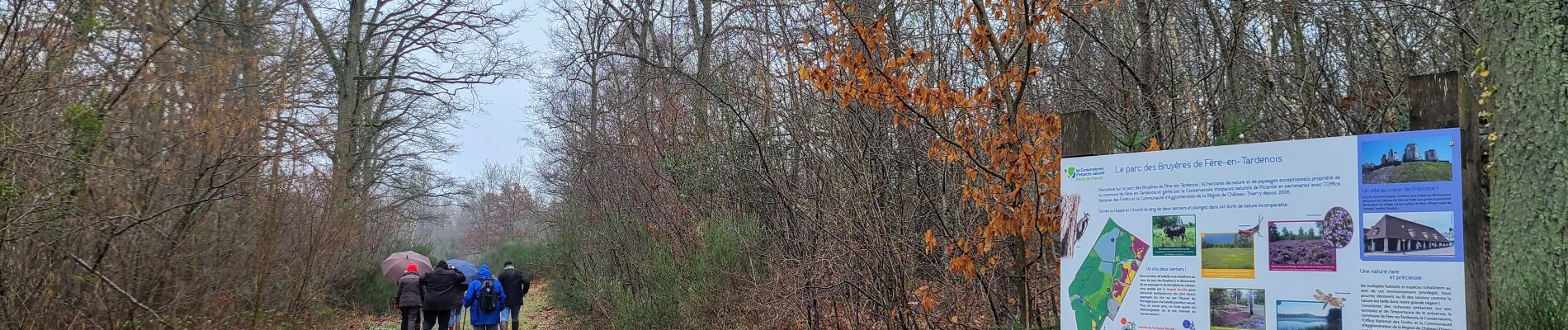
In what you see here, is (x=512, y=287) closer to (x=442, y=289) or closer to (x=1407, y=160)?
(x=442, y=289)

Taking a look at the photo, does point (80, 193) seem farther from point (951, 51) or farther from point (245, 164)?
point (951, 51)

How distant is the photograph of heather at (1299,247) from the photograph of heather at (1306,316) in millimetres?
127

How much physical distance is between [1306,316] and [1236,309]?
0.75 ft

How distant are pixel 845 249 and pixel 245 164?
19.5 feet

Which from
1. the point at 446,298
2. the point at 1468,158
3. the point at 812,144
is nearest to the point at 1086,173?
→ the point at 1468,158

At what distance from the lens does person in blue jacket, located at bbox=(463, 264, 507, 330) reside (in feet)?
43.9

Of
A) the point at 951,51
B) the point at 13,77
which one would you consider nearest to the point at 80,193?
the point at 13,77

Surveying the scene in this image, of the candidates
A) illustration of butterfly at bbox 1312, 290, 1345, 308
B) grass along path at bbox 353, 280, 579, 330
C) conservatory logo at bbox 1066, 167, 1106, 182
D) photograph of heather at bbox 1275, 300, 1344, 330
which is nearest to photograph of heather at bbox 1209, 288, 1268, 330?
photograph of heather at bbox 1275, 300, 1344, 330

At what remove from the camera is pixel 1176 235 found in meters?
3.89

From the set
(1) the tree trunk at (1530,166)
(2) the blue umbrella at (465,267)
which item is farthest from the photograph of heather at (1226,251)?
(2) the blue umbrella at (465,267)

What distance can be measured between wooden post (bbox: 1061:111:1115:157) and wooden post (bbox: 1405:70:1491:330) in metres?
1.20

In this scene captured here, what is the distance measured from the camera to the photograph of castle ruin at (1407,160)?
333cm

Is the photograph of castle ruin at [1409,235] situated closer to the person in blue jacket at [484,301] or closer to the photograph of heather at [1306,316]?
the photograph of heather at [1306,316]

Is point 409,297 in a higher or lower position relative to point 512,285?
lower
